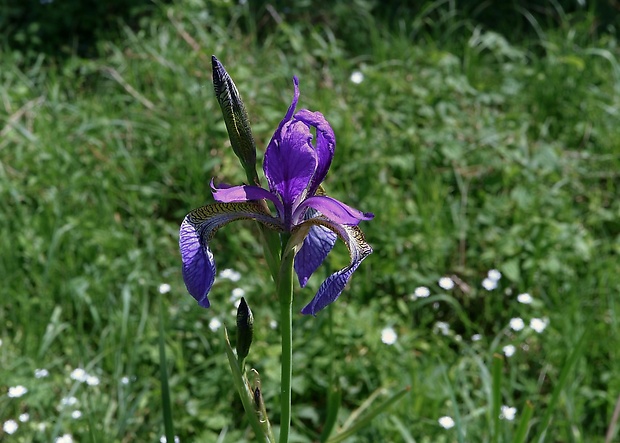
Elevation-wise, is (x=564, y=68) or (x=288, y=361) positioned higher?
(x=288, y=361)

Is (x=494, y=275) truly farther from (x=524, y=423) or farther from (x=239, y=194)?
(x=239, y=194)

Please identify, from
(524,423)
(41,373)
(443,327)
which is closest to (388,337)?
(443,327)

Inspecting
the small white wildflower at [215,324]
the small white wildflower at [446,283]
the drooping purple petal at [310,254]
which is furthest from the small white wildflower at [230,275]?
the drooping purple petal at [310,254]

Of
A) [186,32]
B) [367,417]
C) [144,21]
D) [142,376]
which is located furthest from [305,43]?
[367,417]

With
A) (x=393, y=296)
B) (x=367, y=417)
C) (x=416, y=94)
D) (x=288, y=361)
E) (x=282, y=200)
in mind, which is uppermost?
(x=282, y=200)

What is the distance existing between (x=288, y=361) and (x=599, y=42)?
3.05m

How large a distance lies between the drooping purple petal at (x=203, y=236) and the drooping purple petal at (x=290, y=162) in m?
0.05

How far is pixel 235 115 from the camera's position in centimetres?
104

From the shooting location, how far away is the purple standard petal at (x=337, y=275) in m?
1.04

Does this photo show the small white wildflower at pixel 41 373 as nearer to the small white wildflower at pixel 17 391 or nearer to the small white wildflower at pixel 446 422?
the small white wildflower at pixel 17 391

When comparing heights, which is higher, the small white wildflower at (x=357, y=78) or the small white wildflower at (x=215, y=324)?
the small white wildflower at (x=357, y=78)

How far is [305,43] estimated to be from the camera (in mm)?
3664

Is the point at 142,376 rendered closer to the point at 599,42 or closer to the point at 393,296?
the point at 393,296

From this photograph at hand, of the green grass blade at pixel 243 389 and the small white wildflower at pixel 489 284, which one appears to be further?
the small white wildflower at pixel 489 284
